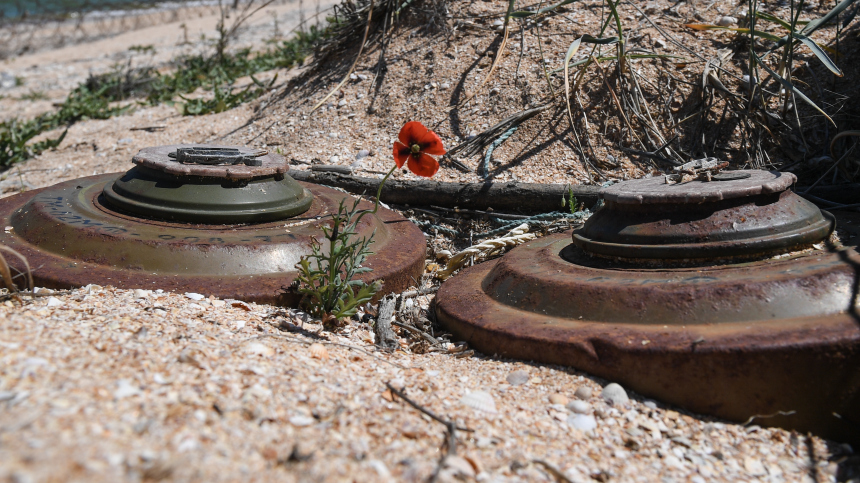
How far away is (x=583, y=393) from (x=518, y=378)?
0.68 ft

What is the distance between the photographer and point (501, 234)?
3.48m

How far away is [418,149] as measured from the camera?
7.26 ft

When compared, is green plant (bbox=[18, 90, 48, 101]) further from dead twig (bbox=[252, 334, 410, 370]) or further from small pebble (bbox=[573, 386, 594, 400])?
small pebble (bbox=[573, 386, 594, 400])

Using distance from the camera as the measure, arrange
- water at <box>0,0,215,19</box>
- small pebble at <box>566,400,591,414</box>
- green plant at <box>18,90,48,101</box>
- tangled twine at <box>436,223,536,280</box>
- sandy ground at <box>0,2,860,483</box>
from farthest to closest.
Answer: water at <box>0,0,215,19</box> → green plant at <box>18,90,48,101</box> → tangled twine at <box>436,223,536,280</box> → small pebble at <box>566,400,591,414</box> → sandy ground at <box>0,2,860,483</box>

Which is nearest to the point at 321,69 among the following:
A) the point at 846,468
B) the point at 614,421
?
the point at 614,421

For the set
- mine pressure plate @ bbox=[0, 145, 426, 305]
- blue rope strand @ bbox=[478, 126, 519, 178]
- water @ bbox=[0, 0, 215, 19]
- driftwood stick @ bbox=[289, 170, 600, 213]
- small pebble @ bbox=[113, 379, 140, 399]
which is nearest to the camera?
small pebble @ bbox=[113, 379, 140, 399]

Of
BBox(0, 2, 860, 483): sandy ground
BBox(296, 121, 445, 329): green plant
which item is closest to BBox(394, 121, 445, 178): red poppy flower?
BBox(296, 121, 445, 329): green plant

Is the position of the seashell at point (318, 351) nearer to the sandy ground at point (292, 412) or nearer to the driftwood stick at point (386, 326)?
the sandy ground at point (292, 412)

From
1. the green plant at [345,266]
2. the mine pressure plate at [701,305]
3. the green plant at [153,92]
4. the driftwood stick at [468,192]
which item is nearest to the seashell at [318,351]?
the green plant at [345,266]

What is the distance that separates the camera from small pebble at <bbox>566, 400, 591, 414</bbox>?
179 cm

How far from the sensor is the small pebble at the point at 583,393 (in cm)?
186

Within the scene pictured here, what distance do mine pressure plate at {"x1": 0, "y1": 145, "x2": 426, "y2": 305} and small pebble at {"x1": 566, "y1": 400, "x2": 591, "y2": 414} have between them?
1080 millimetres

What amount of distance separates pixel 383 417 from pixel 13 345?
0.93 meters

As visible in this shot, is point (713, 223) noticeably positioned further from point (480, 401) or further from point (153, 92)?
point (153, 92)
